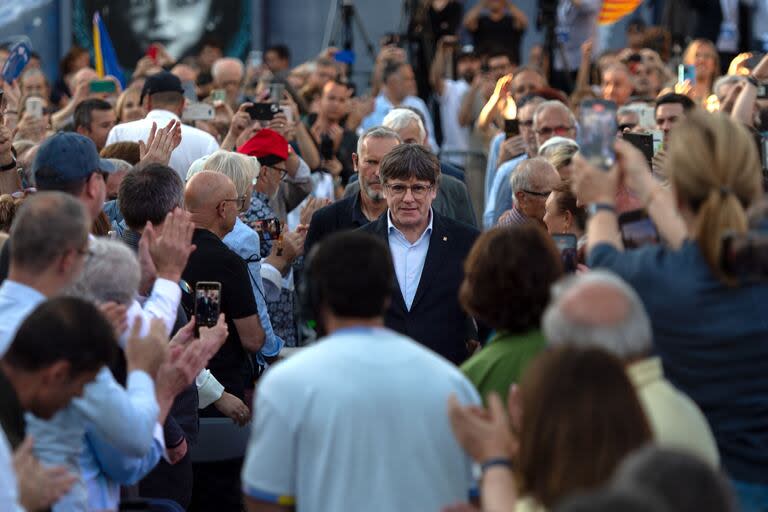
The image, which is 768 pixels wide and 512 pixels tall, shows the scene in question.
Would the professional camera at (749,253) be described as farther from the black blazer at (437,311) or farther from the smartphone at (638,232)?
the black blazer at (437,311)

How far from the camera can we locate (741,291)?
12.4 ft

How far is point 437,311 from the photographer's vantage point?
19.7ft

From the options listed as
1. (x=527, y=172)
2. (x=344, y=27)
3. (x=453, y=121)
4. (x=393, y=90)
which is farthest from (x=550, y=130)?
(x=344, y=27)

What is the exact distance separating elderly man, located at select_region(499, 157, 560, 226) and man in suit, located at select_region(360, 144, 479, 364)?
2.29 feet

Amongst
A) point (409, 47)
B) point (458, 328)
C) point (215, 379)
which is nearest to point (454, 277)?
point (458, 328)

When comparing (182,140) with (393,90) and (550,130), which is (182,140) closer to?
(550,130)

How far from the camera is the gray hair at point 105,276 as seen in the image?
4371 millimetres

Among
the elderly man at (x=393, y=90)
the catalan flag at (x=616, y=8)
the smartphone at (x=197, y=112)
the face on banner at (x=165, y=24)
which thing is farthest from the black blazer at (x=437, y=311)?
the face on banner at (x=165, y=24)

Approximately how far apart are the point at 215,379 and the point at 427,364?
2.81 metres

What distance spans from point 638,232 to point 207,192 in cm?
276

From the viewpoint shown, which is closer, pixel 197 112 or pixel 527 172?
pixel 527 172

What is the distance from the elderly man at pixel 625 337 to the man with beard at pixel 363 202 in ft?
10.7

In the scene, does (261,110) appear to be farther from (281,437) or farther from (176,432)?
(281,437)

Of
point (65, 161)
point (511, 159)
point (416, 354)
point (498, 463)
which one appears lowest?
point (511, 159)
